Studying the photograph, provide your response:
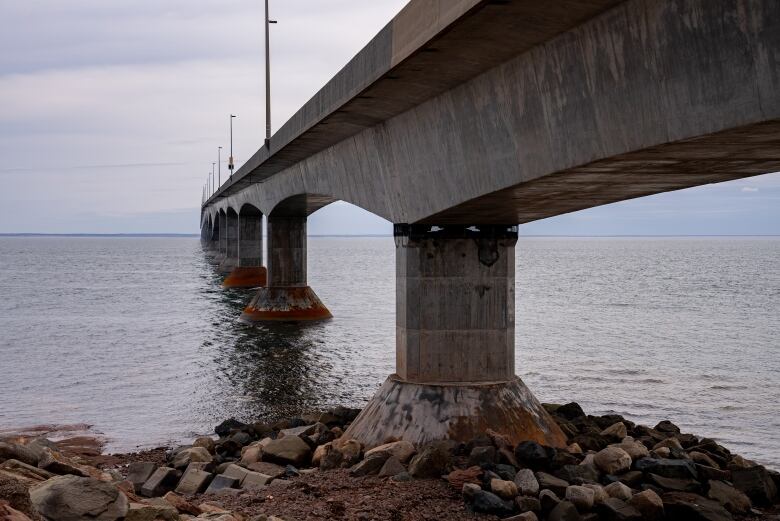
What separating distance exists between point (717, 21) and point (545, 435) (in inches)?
354

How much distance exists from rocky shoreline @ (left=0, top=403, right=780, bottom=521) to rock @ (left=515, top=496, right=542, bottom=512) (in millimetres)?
13

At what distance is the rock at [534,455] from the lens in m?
12.0

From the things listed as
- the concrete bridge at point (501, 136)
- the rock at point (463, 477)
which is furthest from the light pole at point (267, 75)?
the rock at point (463, 477)

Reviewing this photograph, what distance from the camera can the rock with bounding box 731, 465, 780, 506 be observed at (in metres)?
11.4

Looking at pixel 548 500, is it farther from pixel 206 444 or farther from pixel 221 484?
pixel 206 444

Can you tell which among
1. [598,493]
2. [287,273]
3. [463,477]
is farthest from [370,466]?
[287,273]

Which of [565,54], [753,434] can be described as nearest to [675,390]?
[753,434]

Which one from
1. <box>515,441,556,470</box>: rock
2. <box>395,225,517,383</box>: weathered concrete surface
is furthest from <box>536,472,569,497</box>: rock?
<box>395,225,517,383</box>: weathered concrete surface

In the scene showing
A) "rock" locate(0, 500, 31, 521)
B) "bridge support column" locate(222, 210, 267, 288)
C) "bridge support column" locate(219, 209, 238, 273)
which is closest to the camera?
"rock" locate(0, 500, 31, 521)

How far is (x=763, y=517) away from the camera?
35.6 feet

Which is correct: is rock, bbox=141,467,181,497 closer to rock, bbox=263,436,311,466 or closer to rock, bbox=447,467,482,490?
rock, bbox=263,436,311,466

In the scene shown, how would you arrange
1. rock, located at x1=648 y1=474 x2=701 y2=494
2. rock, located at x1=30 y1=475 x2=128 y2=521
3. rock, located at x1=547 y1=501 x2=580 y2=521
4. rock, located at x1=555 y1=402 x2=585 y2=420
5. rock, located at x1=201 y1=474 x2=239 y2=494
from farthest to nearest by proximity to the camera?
1. rock, located at x1=555 y1=402 x2=585 y2=420
2. rock, located at x1=201 y1=474 x2=239 y2=494
3. rock, located at x1=648 y1=474 x2=701 y2=494
4. rock, located at x1=547 y1=501 x2=580 y2=521
5. rock, located at x1=30 y1=475 x2=128 y2=521

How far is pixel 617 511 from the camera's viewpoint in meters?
10.2

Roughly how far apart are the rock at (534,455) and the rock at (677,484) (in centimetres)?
149
